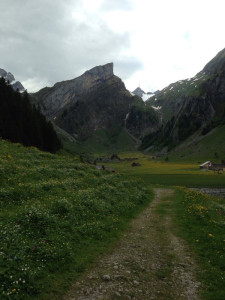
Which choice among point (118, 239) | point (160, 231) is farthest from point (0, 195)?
point (160, 231)

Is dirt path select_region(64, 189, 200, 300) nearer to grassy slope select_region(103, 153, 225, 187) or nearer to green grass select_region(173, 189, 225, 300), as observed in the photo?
green grass select_region(173, 189, 225, 300)

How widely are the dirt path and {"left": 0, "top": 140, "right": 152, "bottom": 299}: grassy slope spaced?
0.90 metres

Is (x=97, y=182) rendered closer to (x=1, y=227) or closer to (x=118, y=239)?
(x=118, y=239)

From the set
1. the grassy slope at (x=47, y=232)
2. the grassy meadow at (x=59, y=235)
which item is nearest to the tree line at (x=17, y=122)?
the grassy slope at (x=47, y=232)

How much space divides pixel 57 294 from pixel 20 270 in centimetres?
175

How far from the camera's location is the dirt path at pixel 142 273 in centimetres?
984

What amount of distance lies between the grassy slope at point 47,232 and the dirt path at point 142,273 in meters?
0.90

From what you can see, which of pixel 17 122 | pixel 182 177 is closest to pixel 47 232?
pixel 17 122

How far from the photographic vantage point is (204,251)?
14969mm

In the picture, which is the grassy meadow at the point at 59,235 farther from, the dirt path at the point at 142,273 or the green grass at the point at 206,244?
the dirt path at the point at 142,273

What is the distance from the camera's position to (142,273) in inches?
462

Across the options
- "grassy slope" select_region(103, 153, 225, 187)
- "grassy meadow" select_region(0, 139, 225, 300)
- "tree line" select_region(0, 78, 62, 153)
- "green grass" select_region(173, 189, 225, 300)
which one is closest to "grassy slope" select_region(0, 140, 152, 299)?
"grassy meadow" select_region(0, 139, 225, 300)

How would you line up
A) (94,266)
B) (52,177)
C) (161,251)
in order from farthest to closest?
(52,177) → (161,251) → (94,266)

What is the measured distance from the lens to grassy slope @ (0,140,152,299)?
31.1 ft
